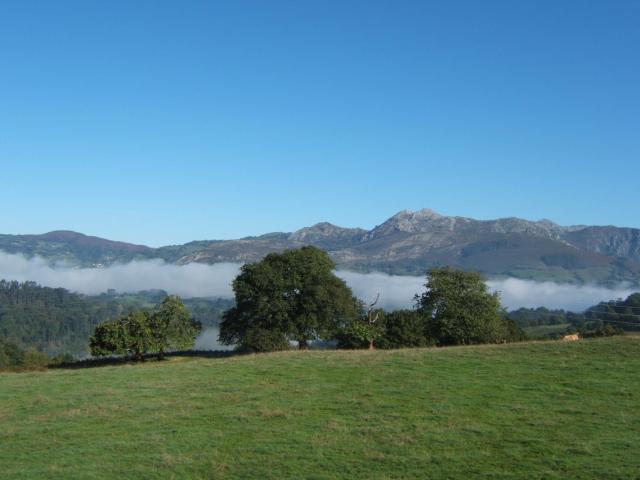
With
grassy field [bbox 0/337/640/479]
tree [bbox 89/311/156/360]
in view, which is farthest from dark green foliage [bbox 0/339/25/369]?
grassy field [bbox 0/337/640/479]

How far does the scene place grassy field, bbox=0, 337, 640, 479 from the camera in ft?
61.9

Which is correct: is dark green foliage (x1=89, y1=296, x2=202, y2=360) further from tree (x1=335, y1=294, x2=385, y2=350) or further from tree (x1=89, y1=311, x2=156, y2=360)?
tree (x1=335, y1=294, x2=385, y2=350)

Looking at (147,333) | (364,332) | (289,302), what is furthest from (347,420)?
(289,302)

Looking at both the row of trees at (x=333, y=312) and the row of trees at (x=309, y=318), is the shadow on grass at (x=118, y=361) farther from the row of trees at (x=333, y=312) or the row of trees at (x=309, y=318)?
the row of trees at (x=333, y=312)

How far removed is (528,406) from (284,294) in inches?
1637

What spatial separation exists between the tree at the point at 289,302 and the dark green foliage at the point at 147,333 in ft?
18.6

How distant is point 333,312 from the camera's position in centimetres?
6406

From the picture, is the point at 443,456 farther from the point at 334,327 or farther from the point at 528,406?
the point at 334,327

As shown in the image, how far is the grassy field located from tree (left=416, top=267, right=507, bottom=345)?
20070 mm

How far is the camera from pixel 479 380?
30.5m

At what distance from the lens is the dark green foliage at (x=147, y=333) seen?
5738cm

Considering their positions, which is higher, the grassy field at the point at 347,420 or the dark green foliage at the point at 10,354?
the grassy field at the point at 347,420

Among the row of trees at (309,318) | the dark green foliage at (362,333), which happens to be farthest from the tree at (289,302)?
the dark green foliage at (362,333)

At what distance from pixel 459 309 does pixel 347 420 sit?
38.4 m
